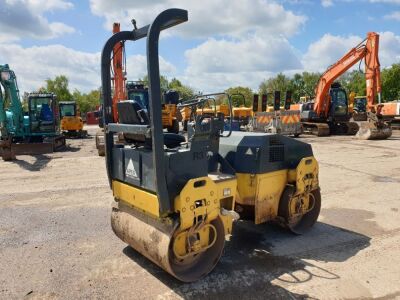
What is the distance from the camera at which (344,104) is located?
20375 mm

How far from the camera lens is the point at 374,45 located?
55.8 feet

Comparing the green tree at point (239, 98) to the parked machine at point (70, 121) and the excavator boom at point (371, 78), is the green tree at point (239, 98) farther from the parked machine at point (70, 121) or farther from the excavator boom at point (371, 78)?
the parked machine at point (70, 121)

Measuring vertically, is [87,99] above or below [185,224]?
above

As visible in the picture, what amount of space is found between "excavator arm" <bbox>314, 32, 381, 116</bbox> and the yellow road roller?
1439cm

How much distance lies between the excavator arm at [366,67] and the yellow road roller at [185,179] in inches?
567

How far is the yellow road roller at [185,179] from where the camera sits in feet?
11.2

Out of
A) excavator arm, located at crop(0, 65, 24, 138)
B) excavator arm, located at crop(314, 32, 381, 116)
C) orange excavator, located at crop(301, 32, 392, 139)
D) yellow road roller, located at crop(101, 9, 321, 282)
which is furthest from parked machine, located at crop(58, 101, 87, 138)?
yellow road roller, located at crop(101, 9, 321, 282)

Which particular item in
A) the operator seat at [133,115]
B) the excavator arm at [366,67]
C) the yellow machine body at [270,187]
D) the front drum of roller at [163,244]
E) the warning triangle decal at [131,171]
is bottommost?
the front drum of roller at [163,244]

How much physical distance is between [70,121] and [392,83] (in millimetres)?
42589

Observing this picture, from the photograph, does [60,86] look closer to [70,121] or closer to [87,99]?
[87,99]

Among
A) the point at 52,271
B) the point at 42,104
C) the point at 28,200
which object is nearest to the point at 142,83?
the point at 42,104

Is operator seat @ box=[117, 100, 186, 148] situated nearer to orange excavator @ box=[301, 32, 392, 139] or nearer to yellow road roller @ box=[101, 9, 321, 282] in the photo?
yellow road roller @ box=[101, 9, 321, 282]

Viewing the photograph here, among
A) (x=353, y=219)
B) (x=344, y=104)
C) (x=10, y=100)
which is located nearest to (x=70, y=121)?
(x=10, y=100)

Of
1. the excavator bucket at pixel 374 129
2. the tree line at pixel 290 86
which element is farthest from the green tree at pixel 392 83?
the excavator bucket at pixel 374 129
